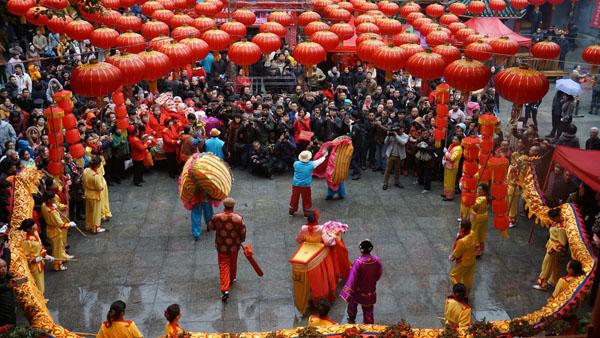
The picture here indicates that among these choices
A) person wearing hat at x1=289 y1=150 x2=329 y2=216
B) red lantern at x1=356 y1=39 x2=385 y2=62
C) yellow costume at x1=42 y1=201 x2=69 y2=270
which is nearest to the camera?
yellow costume at x1=42 y1=201 x2=69 y2=270

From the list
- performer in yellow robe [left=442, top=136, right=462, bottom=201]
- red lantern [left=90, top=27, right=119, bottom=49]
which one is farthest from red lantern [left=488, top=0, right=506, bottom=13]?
red lantern [left=90, top=27, right=119, bottom=49]

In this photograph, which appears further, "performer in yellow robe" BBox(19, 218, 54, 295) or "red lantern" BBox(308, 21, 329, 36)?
"red lantern" BBox(308, 21, 329, 36)

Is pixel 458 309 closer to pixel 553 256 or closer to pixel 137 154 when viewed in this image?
pixel 553 256

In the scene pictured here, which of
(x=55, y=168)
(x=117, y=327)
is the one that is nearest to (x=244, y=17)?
(x=55, y=168)

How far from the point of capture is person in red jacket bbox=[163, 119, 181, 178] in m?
13.7

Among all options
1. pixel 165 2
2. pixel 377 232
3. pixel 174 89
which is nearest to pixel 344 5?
pixel 165 2

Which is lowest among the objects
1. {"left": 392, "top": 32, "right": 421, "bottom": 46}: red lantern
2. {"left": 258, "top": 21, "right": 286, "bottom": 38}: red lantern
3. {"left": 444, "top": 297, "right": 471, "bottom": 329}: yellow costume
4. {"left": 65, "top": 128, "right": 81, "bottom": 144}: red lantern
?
{"left": 444, "top": 297, "right": 471, "bottom": 329}: yellow costume

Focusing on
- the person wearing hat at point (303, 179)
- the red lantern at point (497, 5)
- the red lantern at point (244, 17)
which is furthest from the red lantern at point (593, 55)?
the red lantern at point (244, 17)

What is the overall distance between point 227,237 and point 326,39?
10.1 m

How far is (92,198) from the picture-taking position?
429 inches

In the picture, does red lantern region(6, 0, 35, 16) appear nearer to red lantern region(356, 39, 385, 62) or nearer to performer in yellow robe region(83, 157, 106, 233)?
performer in yellow robe region(83, 157, 106, 233)

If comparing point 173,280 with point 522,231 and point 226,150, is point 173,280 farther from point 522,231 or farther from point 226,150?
point 522,231

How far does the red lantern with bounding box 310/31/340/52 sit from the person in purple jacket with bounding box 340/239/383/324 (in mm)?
10531

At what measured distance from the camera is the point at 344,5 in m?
22.4
